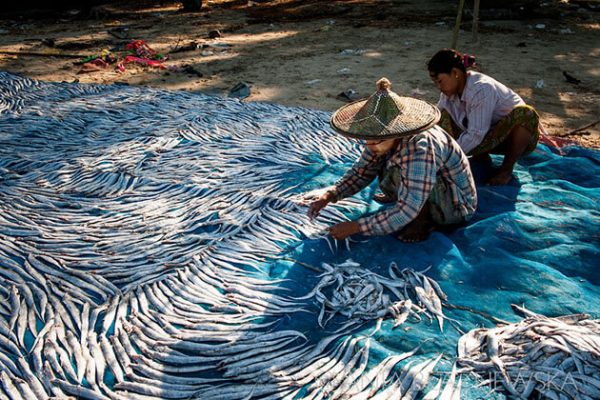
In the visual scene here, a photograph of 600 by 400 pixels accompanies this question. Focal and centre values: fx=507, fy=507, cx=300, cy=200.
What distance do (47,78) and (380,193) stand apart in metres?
4.69

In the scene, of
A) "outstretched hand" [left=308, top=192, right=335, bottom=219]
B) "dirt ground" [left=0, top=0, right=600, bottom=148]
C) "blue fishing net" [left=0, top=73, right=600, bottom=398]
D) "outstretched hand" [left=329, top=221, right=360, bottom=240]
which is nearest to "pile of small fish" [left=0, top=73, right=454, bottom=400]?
"blue fishing net" [left=0, top=73, right=600, bottom=398]

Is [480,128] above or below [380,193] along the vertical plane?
above

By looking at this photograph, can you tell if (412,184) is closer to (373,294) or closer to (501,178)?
(373,294)

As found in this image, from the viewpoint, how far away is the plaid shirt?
2084mm

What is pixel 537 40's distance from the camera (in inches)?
275

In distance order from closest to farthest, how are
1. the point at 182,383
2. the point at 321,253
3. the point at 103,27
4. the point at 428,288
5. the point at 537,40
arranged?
the point at 182,383, the point at 428,288, the point at 321,253, the point at 537,40, the point at 103,27

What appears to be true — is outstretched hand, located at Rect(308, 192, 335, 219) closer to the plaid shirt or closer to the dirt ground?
the plaid shirt

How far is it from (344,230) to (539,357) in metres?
0.91

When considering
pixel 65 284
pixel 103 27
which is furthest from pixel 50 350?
pixel 103 27

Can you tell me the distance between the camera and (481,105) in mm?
2783

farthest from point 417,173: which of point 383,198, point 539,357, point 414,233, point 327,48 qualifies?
point 327,48

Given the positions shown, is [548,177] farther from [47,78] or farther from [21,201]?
[47,78]

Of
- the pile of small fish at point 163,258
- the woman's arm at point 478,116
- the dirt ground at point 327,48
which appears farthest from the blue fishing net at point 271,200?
the dirt ground at point 327,48

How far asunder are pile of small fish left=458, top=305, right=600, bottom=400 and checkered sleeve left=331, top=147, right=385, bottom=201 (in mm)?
918
